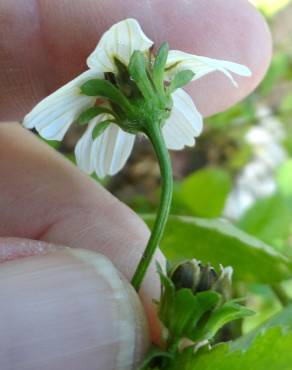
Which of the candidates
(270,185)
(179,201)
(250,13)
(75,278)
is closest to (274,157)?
(270,185)

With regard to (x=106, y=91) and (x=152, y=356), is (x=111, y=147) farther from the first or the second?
(x=152, y=356)

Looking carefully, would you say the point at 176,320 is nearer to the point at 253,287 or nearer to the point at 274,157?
the point at 253,287

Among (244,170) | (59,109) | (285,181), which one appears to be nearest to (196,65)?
(59,109)

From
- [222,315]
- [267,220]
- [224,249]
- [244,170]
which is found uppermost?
[222,315]

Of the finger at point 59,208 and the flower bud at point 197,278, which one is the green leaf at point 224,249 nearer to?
the finger at point 59,208

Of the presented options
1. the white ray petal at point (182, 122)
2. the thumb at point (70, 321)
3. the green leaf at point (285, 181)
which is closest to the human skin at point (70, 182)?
the thumb at point (70, 321)

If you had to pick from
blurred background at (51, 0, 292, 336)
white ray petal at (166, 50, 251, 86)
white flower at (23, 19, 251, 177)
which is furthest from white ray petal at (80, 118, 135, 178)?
blurred background at (51, 0, 292, 336)

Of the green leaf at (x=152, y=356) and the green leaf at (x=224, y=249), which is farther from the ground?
the green leaf at (x=152, y=356)

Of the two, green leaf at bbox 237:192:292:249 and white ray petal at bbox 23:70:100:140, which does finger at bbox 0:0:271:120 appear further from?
green leaf at bbox 237:192:292:249
